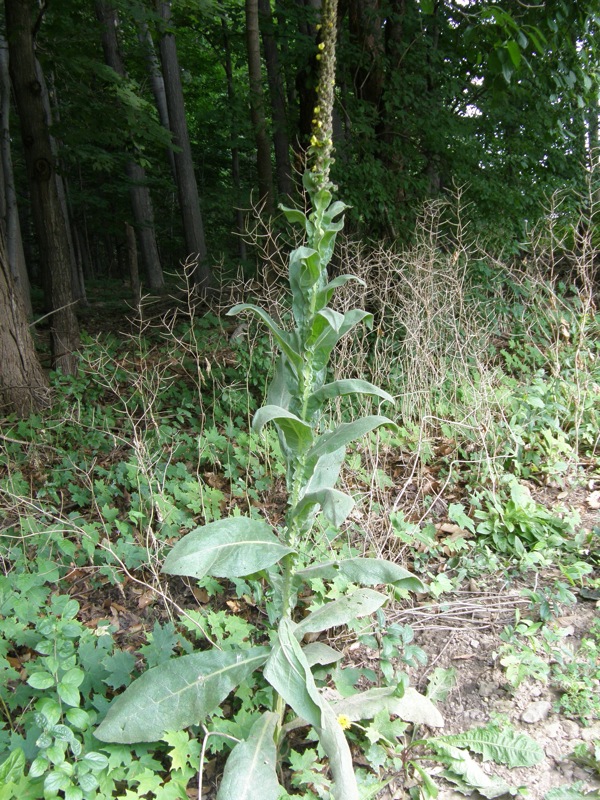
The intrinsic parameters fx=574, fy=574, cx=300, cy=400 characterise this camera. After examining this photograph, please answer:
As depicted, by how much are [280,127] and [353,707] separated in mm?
7797

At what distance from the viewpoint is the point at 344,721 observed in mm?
2234

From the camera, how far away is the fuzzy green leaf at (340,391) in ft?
6.64

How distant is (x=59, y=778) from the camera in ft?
6.02

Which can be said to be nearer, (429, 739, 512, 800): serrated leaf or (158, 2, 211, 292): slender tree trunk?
(429, 739, 512, 800): serrated leaf

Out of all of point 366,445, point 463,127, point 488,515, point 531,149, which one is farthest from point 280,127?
point 488,515

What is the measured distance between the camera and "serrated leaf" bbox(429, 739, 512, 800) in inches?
83.2

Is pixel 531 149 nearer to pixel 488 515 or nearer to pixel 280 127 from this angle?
pixel 280 127

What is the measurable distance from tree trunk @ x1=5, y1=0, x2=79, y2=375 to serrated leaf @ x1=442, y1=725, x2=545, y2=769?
527 cm

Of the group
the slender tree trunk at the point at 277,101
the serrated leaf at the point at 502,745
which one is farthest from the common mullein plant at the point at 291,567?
the slender tree trunk at the point at 277,101

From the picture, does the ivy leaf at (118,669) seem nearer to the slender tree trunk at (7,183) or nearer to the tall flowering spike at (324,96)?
the tall flowering spike at (324,96)

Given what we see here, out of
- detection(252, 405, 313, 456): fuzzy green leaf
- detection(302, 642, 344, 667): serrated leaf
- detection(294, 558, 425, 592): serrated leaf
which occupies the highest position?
detection(252, 405, 313, 456): fuzzy green leaf

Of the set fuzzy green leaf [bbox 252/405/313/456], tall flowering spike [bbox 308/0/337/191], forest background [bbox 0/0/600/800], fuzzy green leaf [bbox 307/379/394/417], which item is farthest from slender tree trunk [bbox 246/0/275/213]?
fuzzy green leaf [bbox 252/405/313/456]

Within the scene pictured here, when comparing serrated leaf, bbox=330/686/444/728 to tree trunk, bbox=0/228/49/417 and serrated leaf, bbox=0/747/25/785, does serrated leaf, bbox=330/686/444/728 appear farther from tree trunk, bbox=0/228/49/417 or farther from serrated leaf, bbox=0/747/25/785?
tree trunk, bbox=0/228/49/417

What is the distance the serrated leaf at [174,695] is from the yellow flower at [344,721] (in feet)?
1.29
